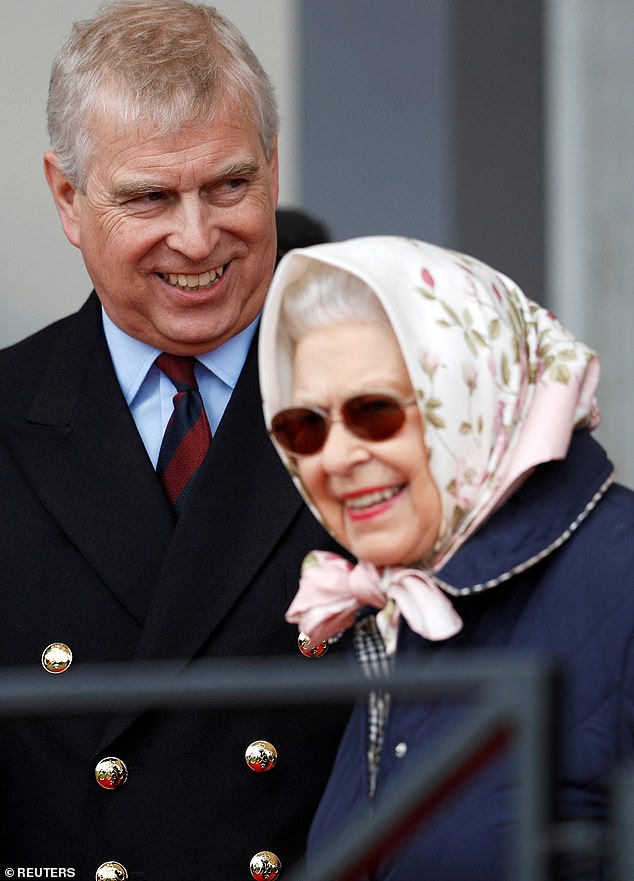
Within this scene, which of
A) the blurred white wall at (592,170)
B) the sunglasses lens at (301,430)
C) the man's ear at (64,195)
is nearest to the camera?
the sunglasses lens at (301,430)

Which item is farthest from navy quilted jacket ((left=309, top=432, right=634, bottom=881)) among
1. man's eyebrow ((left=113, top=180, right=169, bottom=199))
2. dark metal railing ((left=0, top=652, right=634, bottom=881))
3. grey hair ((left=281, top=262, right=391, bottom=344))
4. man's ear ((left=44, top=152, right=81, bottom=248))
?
man's ear ((left=44, top=152, right=81, bottom=248))

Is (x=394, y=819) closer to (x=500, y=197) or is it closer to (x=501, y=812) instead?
(x=501, y=812)

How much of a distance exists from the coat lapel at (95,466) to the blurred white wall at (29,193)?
1454 mm

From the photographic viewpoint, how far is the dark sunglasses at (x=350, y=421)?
1921 mm

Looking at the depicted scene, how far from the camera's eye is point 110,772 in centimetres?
254

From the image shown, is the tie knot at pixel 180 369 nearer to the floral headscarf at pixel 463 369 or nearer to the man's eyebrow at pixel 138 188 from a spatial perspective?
the man's eyebrow at pixel 138 188

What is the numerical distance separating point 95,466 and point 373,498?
2.97ft

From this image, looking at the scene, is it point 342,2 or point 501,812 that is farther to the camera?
point 342,2

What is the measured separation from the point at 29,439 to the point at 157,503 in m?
0.26

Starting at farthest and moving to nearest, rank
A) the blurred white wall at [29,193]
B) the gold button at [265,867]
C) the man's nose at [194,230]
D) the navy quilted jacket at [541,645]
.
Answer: the blurred white wall at [29,193] → the man's nose at [194,230] → the gold button at [265,867] → the navy quilted jacket at [541,645]

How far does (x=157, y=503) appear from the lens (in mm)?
2703

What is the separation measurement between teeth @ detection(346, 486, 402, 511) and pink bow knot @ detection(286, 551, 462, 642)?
0.09m

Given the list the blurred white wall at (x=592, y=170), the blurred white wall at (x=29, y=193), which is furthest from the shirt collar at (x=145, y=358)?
the blurred white wall at (x=592, y=170)

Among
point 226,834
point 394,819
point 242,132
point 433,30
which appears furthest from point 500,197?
point 394,819
